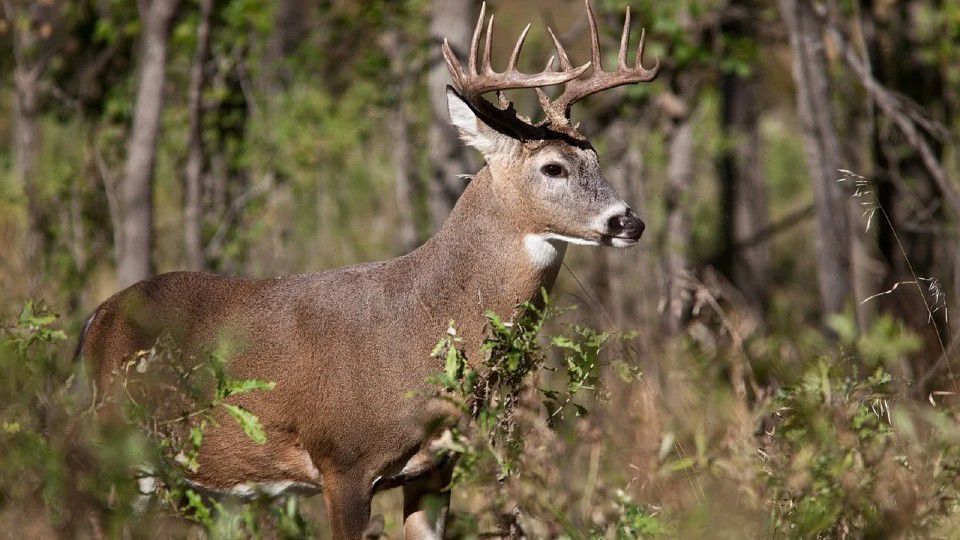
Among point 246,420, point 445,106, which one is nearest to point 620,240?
point 246,420

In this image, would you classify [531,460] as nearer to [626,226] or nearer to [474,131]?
[626,226]

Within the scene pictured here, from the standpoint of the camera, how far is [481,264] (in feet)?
18.7

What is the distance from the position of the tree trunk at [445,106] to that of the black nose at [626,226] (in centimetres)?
276

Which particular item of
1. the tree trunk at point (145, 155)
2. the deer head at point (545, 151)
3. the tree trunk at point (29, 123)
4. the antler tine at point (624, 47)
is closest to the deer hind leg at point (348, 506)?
the deer head at point (545, 151)

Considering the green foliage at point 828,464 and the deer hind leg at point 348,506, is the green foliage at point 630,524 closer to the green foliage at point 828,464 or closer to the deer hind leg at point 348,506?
the green foliage at point 828,464

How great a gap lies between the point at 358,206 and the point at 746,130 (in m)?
4.03

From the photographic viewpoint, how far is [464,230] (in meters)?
5.80

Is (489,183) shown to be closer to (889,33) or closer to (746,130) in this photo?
(889,33)

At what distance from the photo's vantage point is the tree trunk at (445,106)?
840 centimetres

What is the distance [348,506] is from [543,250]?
52.8 inches

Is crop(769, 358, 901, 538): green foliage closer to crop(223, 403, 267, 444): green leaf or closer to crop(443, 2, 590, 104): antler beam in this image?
crop(223, 403, 267, 444): green leaf

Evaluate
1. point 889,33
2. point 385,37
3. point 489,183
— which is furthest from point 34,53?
point 889,33

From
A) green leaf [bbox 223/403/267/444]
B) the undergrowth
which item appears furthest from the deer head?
green leaf [bbox 223/403/267/444]

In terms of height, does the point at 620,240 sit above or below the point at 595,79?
below
